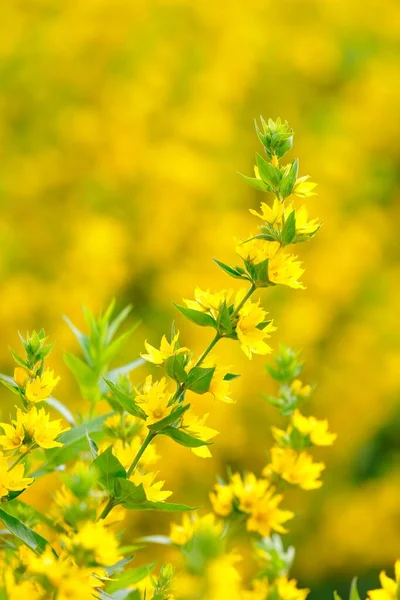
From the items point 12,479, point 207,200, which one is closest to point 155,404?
point 12,479

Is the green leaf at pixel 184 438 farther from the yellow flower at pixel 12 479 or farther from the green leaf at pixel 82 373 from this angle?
the green leaf at pixel 82 373

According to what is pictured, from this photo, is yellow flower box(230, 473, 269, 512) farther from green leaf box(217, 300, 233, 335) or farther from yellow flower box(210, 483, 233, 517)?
green leaf box(217, 300, 233, 335)

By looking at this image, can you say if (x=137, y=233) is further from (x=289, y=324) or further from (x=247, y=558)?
(x=247, y=558)

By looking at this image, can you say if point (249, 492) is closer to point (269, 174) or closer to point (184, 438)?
point (184, 438)

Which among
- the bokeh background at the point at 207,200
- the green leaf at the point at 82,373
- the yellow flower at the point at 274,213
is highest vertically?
the bokeh background at the point at 207,200

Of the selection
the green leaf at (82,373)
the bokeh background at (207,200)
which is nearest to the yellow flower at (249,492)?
the green leaf at (82,373)

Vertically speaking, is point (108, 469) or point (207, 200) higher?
point (207, 200)

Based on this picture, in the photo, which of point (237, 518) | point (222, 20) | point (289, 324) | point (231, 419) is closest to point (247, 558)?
point (231, 419)
